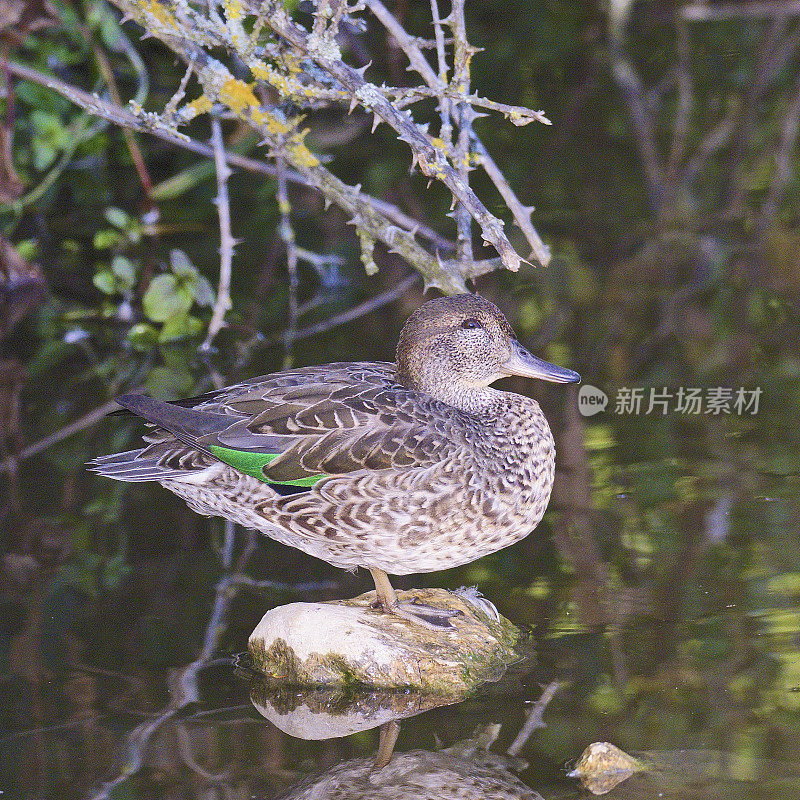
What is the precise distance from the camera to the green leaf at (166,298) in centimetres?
617

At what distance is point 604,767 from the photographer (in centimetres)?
304

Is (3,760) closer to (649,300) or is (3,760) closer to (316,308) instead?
(316,308)

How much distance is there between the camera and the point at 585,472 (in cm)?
480

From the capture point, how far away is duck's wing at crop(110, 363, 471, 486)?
357 cm

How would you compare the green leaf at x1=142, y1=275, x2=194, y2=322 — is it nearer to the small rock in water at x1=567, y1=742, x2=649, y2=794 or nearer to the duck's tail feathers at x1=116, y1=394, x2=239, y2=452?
the duck's tail feathers at x1=116, y1=394, x2=239, y2=452

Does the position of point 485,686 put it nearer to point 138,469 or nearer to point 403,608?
point 403,608

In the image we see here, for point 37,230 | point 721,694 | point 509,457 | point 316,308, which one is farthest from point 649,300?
point 37,230

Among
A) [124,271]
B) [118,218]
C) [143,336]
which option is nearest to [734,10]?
[118,218]

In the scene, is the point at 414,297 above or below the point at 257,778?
above

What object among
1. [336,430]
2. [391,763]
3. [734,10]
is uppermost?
[734,10]

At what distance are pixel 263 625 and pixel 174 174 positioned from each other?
4638 millimetres

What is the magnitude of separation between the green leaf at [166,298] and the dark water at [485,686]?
2.02 metres

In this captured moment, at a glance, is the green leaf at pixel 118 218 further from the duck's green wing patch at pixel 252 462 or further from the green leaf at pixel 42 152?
the duck's green wing patch at pixel 252 462

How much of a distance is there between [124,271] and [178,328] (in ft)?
1.46
